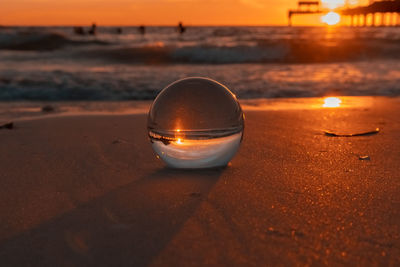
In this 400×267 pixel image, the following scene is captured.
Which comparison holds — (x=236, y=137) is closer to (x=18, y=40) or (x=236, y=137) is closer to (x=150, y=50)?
(x=150, y=50)

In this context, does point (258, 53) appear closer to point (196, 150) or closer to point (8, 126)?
point (8, 126)

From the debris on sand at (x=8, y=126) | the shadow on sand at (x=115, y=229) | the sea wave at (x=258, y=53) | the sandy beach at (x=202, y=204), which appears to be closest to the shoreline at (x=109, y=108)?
the debris on sand at (x=8, y=126)

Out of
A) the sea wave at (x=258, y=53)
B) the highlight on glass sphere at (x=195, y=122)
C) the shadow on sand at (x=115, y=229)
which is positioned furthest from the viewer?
the sea wave at (x=258, y=53)

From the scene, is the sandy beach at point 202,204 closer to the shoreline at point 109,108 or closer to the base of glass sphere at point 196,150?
the base of glass sphere at point 196,150

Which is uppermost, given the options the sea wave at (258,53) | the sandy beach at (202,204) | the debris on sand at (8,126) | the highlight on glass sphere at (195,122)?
the highlight on glass sphere at (195,122)

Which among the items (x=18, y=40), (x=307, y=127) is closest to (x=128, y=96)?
(x=307, y=127)

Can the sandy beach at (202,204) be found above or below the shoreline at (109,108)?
above
